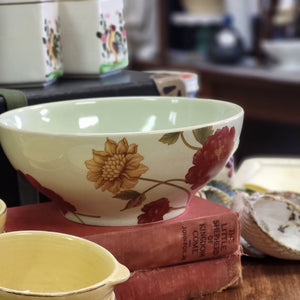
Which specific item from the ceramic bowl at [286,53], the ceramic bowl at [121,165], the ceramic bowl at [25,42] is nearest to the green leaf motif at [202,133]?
the ceramic bowl at [121,165]

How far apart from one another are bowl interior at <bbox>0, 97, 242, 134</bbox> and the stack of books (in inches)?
4.4

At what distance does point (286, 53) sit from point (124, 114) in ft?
5.89

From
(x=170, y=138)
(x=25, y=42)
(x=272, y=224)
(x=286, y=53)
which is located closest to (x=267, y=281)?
(x=272, y=224)

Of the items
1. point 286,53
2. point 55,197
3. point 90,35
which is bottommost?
point 286,53

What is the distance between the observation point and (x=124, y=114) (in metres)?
0.82

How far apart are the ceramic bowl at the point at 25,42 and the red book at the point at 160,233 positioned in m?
0.22

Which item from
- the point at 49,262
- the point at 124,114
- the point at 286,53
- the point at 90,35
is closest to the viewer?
the point at 49,262

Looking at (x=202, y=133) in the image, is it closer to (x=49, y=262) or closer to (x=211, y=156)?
(x=211, y=156)

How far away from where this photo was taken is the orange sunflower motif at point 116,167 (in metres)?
0.64

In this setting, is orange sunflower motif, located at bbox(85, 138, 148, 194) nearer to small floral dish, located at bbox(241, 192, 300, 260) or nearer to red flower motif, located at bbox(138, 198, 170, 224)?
red flower motif, located at bbox(138, 198, 170, 224)

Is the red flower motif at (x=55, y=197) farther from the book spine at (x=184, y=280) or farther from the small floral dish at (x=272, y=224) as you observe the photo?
the small floral dish at (x=272, y=224)

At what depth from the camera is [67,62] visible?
0.97 meters

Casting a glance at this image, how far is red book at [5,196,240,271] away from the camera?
2.17ft

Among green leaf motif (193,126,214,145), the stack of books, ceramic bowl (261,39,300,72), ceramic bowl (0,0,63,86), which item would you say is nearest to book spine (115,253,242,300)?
the stack of books
